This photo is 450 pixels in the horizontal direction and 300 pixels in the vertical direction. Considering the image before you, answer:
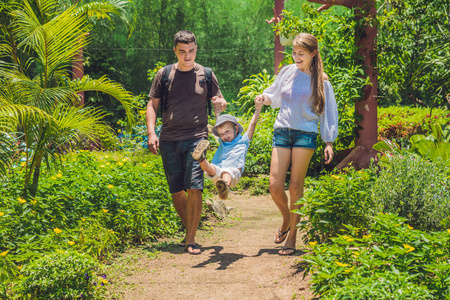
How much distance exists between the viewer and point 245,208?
7.02 metres

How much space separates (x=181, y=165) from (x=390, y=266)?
7.93 ft

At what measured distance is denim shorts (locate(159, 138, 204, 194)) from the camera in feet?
15.0

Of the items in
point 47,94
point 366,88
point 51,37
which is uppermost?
point 51,37

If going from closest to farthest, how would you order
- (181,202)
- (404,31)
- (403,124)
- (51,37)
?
(51,37), (181,202), (404,31), (403,124)

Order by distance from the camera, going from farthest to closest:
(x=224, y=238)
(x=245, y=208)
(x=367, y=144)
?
(x=367, y=144), (x=245, y=208), (x=224, y=238)

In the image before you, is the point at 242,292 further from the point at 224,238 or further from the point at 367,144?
the point at 367,144

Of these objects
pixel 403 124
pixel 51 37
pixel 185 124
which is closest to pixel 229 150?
pixel 185 124

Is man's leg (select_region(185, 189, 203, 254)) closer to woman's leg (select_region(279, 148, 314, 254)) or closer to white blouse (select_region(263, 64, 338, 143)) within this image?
woman's leg (select_region(279, 148, 314, 254))

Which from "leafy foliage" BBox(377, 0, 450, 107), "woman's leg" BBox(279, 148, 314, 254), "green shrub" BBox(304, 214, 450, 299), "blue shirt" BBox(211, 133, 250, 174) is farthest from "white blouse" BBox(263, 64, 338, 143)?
"leafy foliage" BBox(377, 0, 450, 107)

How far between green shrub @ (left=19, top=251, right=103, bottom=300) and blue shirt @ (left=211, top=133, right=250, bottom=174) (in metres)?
1.73

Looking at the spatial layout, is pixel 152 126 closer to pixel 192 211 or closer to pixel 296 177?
pixel 192 211

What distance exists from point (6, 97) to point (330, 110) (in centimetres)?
298

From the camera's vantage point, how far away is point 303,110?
4238 millimetres

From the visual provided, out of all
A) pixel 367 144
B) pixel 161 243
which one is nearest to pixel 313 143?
pixel 161 243
